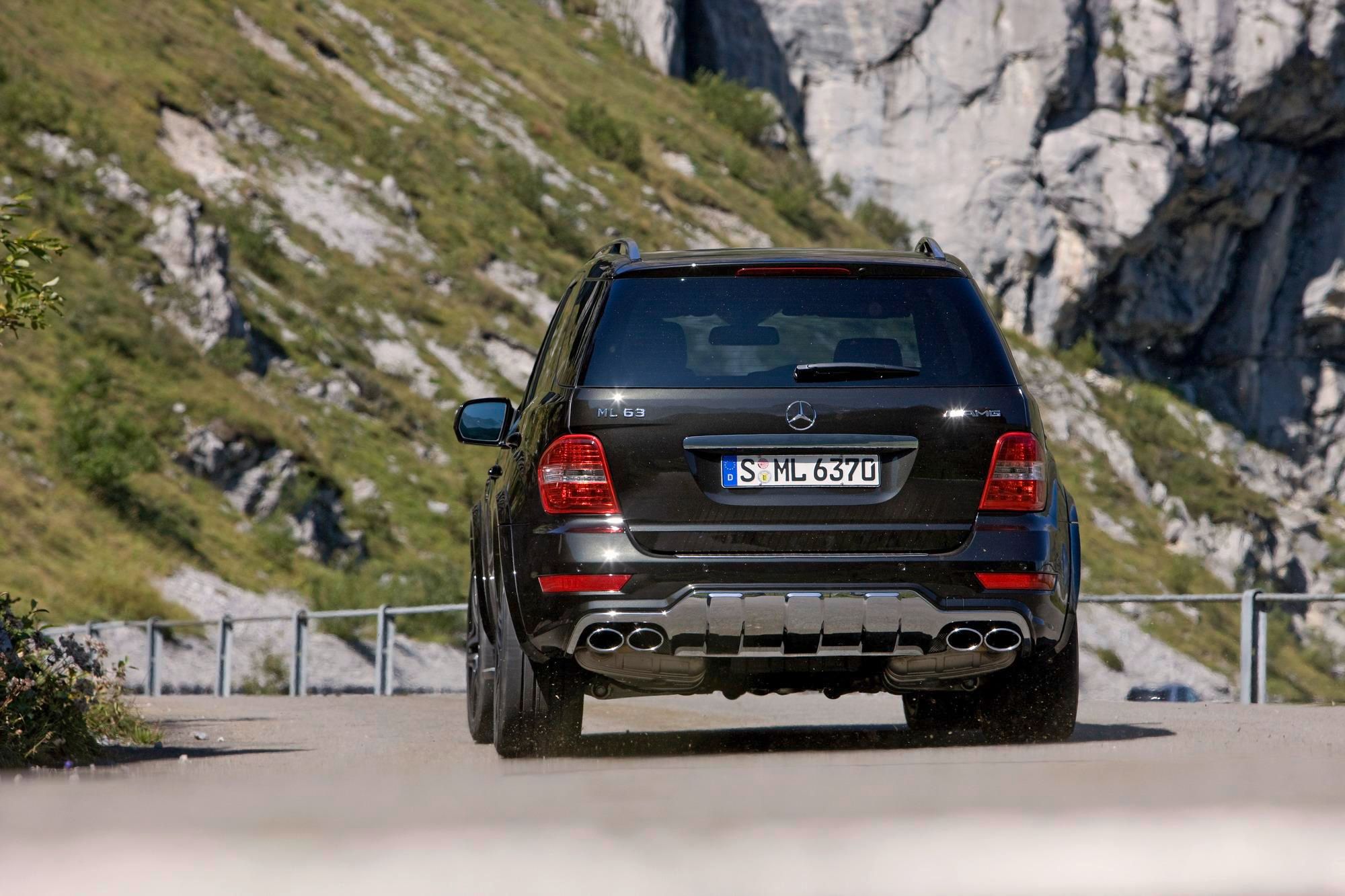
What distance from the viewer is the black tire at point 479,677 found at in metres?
8.20

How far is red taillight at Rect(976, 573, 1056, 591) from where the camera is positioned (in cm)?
681

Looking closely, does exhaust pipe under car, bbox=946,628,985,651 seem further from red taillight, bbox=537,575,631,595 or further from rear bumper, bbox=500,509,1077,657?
red taillight, bbox=537,575,631,595

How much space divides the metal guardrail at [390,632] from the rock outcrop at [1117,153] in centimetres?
6080

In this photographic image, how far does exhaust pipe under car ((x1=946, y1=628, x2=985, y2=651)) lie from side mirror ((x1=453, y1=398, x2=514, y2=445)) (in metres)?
2.40

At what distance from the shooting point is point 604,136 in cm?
7081

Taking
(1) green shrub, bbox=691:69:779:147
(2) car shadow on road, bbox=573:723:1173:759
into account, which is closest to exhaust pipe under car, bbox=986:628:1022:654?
(2) car shadow on road, bbox=573:723:1173:759

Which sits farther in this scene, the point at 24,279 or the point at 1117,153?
the point at 1117,153

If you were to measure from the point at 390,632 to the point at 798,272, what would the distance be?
11.4 meters

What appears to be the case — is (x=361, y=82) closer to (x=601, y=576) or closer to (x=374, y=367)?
(x=374, y=367)

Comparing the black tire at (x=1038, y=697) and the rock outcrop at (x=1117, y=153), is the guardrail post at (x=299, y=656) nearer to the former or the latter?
the black tire at (x=1038, y=697)

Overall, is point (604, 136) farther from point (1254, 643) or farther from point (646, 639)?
point (646, 639)

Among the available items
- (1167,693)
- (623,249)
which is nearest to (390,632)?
(623,249)

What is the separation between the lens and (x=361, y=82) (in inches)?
2479

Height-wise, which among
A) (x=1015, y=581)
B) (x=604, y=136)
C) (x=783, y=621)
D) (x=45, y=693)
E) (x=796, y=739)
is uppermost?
(x=1015, y=581)
